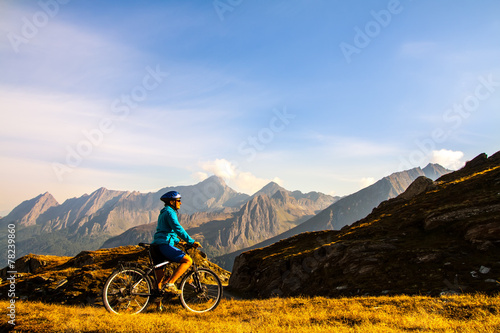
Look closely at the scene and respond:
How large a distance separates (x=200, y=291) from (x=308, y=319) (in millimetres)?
4384

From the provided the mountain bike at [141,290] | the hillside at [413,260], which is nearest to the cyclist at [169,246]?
the mountain bike at [141,290]

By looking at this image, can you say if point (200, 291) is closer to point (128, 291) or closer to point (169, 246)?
point (169, 246)

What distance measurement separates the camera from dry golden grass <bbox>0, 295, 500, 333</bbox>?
7.37 meters

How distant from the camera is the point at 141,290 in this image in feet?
31.9

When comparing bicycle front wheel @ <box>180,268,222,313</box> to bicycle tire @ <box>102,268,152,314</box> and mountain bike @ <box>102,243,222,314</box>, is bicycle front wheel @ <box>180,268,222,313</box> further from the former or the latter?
bicycle tire @ <box>102,268,152,314</box>

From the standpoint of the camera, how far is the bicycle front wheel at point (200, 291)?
1024 centimetres

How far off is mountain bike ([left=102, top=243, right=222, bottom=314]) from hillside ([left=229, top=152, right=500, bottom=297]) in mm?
12394

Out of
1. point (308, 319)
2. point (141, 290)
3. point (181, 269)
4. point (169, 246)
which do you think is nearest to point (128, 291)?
point (141, 290)

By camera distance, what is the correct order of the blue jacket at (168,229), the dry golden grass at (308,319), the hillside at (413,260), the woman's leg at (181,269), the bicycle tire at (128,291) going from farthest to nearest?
the hillside at (413,260) < the woman's leg at (181,269) < the blue jacket at (168,229) < the bicycle tire at (128,291) < the dry golden grass at (308,319)

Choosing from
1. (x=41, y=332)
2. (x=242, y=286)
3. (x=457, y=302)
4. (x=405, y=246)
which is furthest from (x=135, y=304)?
(x=242, y=286)

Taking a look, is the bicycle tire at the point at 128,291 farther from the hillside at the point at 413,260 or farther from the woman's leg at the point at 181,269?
the hillside at the point at 413,260

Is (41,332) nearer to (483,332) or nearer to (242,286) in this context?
(483,332)

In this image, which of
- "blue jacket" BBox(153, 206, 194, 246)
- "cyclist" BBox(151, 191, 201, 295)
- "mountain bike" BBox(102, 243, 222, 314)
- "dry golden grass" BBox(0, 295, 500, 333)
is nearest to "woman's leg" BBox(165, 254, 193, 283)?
"cyclist" BBox(151, 191, 201, 295)

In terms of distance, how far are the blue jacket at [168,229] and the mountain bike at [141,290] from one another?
645 millimetres
